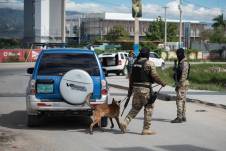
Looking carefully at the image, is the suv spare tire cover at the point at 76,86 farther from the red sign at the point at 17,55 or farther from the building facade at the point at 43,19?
the building facade at the point at 43,19

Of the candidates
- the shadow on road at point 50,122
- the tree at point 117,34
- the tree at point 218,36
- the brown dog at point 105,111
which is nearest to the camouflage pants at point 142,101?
the brown dog at point 105,111

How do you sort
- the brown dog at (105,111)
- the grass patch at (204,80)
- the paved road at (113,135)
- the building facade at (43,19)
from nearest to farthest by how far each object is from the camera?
the paved road at (113,135) < the brown dog at (105,111) < the grass patch at (204,80) < the building facade at (43,19)

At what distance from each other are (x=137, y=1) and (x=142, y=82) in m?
22.8

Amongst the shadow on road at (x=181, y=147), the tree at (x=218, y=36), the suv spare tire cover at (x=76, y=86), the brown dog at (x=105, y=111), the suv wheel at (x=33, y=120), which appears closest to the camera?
the shadow on road at (x=181, y=147)

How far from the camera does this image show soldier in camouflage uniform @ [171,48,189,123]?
13.0 m

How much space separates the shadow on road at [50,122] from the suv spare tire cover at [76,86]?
1.00 meters

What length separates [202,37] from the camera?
150 meters

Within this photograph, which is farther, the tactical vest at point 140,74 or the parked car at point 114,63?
the parked car at point 114,63

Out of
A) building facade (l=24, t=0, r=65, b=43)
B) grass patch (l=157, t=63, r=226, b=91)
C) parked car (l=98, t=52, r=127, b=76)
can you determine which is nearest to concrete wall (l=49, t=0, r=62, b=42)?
building facade (l=24, t=0, r=65, b=43)

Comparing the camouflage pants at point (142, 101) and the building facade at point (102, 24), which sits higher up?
the building facade at point (102, 24)

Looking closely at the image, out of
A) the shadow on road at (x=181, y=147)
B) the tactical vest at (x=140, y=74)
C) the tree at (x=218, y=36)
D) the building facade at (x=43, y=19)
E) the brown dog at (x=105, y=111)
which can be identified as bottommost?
the shadow on road at (x=181, y=147)

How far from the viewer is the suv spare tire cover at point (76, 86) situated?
11.5 meters

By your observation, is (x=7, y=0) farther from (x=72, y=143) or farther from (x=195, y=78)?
(x=72, y=143)

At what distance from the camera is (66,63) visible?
12031mm
